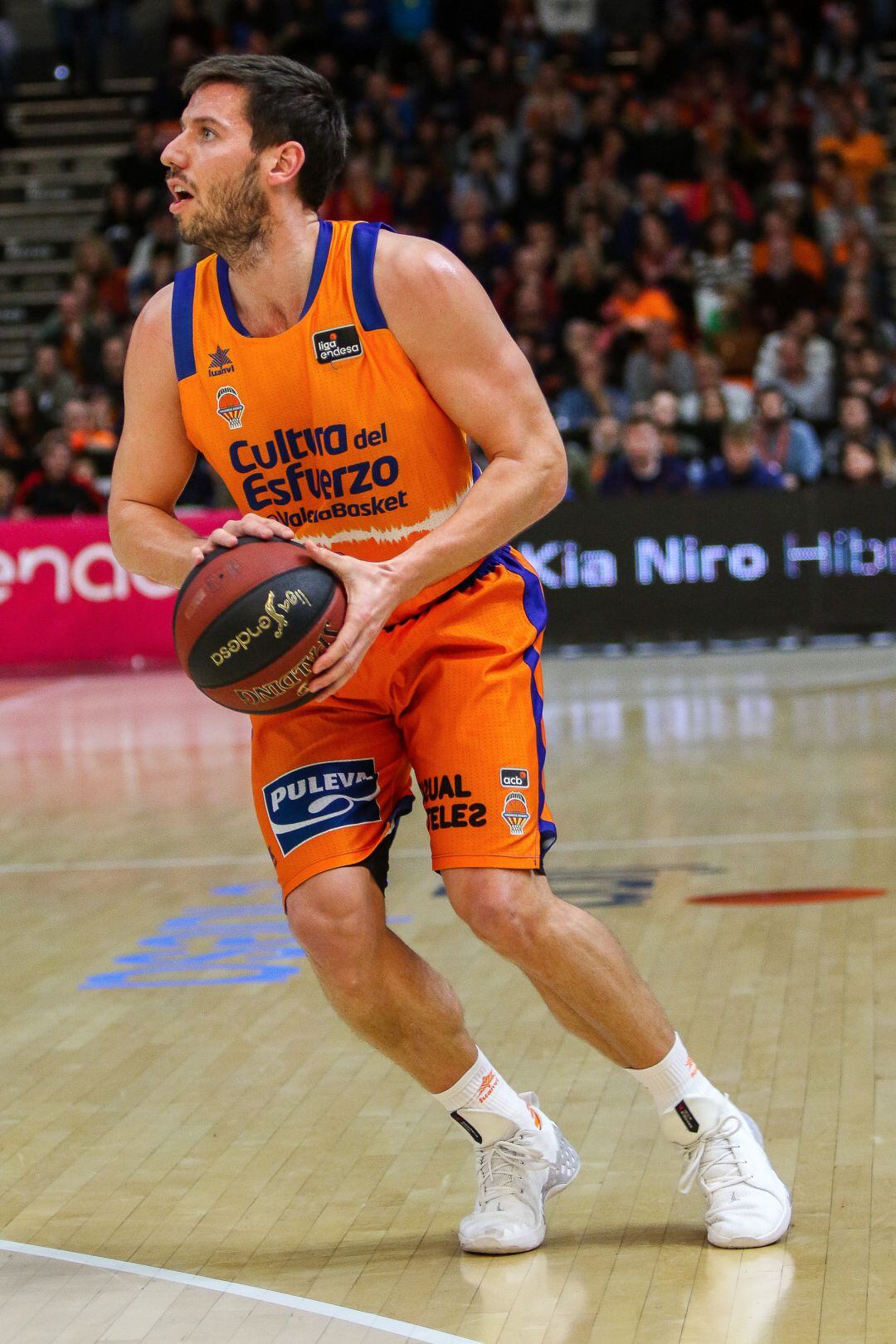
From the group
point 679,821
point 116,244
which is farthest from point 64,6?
point 679,821

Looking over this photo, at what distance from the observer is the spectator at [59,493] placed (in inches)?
565

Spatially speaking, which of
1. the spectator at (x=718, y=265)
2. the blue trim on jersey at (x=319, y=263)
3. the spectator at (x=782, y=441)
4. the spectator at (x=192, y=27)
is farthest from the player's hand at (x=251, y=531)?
the spectator at (x=192, y=27)

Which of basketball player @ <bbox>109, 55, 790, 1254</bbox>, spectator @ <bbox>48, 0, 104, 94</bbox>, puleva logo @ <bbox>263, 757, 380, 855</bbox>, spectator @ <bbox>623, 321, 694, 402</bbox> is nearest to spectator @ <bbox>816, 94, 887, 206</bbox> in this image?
spectator @ <bbox>623, 321, 694, 402</bbox>

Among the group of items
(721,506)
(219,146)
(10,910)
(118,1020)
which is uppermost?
(219,146)

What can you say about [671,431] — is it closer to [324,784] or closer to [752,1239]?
[324,784]

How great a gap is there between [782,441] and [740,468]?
57 centimetres

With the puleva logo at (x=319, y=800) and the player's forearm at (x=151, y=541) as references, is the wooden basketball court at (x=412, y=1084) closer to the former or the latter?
the puleva logo at (x=319, y=800)

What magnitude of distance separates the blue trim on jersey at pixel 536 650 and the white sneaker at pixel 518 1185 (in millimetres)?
536

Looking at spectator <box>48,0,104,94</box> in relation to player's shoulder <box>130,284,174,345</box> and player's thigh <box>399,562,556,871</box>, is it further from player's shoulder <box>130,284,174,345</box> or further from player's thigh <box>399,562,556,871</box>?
player's thigh <box>399,562,556,871</box>

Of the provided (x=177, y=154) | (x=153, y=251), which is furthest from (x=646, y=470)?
(x=177, y=154)

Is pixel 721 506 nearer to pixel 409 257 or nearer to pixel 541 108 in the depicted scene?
pixel 541 108

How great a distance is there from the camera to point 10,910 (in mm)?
6766

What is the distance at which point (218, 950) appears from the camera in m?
6.04

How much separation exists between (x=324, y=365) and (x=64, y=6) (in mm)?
17655
